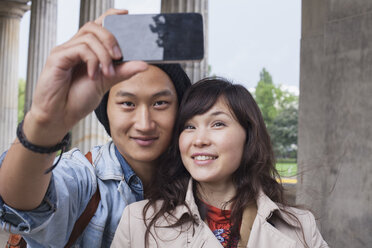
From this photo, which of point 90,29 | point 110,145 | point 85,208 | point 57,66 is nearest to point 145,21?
point 90,29

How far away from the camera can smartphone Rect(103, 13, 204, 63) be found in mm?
2018

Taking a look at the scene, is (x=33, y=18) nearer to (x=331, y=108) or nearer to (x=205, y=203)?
(x=331, y=108)

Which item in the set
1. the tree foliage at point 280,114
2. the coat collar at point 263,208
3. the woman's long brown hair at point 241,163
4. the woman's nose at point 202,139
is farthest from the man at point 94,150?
the tree foliage at point 280,114

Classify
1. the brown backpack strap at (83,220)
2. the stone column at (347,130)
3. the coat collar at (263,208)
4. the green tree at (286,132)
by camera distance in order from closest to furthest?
the brown backpack strap at (83,220)
the coat collar at (263,208)
the stone column at (347,130)
the green tree at (286,132)

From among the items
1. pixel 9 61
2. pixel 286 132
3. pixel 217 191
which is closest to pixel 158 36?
pixel 217 191

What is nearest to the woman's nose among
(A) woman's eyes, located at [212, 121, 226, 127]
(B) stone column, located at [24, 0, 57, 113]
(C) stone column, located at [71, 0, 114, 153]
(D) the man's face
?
(A) woman's eyes, located at [212, 121, 226, 127]

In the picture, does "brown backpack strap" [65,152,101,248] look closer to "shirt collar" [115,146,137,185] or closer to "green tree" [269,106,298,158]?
"shirt collar" [115,146,137,185]

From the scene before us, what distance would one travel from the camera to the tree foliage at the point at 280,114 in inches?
3556

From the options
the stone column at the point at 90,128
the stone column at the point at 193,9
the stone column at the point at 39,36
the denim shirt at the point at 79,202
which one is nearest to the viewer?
the denim shirt at the point at 79,202

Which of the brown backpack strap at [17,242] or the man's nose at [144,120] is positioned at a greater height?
the man's nose at [144,120]

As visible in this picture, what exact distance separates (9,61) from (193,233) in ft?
88.7

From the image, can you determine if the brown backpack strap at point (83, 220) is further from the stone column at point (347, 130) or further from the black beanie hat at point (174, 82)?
the stone column at point (347, 130)

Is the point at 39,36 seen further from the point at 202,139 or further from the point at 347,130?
the point at 202,139

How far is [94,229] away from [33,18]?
18877 millimetres
